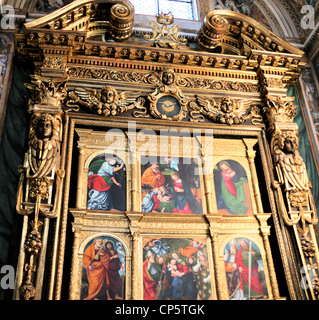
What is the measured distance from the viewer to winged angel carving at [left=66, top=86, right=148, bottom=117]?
7246 millimetres

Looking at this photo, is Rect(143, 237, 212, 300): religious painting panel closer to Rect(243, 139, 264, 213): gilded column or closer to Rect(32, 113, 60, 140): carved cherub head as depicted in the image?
Rect(243, 139, 264, 213): gilded column

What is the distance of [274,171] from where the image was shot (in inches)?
291

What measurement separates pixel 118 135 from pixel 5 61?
2.54 metres

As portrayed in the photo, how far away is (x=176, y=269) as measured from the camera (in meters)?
6.30

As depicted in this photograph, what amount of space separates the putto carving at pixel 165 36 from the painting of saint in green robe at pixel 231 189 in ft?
8.45

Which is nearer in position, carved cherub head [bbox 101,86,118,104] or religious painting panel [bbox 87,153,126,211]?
religious painting panel [bbox 87,153,126,211]

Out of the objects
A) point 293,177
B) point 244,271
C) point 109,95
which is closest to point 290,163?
point 293,177

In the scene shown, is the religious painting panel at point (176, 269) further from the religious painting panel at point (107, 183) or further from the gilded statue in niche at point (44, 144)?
the gilded statue in niche at point (44, 144)

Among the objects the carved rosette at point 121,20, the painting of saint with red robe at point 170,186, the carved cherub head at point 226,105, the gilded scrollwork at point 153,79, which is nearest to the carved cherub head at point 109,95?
the gilded scrollwork at point 153,79

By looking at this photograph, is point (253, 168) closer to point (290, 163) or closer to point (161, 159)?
point (290, 163)

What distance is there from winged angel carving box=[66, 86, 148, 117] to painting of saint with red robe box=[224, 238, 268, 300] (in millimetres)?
2822

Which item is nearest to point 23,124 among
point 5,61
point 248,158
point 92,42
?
point 5,61

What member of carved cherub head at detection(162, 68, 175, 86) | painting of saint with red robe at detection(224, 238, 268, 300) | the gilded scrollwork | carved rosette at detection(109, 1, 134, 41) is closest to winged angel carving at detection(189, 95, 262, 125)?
the gilded scrollwork

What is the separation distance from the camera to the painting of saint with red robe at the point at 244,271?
20.9 feet
